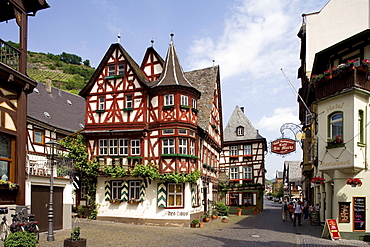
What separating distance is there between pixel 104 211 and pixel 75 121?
1069 centimetres

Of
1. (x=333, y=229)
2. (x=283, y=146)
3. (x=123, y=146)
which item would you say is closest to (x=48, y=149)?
(x=123, y=146)

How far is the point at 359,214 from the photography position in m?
17.3

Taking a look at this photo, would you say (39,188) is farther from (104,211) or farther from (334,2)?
(334,2)

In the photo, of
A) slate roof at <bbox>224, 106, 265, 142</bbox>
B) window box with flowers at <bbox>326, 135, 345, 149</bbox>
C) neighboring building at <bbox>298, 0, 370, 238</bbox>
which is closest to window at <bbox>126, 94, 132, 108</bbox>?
neighboring building at <bbox>298, 0, 370, 238</bbox>

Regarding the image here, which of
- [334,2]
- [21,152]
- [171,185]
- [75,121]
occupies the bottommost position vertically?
[171,185]

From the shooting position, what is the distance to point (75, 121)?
34.2m

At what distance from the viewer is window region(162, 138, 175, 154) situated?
2530cm

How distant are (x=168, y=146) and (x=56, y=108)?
13177 millimetres

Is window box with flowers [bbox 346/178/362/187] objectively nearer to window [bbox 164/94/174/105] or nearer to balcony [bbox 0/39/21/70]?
window [bbox 164/94/174/105]

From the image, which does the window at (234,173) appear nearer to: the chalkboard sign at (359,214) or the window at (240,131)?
the window at (240,131)

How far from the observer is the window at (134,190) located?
26.1 metres

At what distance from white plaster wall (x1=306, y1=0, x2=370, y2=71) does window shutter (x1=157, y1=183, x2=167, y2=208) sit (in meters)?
14.3

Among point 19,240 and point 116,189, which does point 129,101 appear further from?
point 19,240

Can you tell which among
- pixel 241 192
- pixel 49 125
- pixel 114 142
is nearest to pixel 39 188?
pixel 114 142
